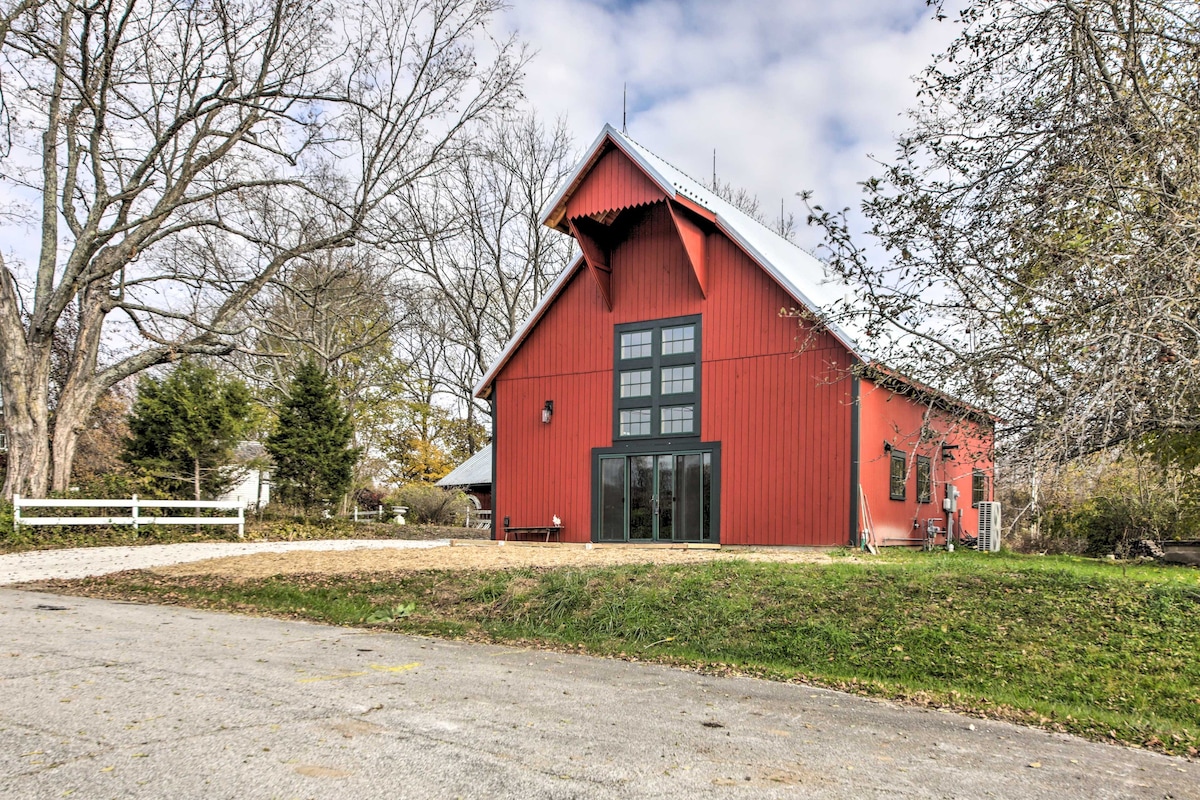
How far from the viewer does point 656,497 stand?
16.9m

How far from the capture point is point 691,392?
16797 millimetres

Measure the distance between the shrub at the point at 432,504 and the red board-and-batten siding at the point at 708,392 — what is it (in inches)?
465

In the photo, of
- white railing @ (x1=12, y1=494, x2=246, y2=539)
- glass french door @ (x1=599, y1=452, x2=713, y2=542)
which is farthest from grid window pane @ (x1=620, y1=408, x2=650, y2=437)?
white railing @ (x1=12, y1=494, x2=246, y2=539)

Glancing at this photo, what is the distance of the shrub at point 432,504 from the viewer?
30.0m

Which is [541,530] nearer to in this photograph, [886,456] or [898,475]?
[886,456]

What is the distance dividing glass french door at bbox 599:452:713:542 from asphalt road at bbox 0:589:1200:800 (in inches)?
392

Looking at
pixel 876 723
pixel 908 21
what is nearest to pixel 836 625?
pixel 876 723

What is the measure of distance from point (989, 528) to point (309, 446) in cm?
1598

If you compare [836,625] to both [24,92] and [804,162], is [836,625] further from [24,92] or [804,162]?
[24,92]

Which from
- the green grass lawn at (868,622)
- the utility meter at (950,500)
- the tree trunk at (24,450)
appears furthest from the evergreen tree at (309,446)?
the utility meter at (950,500)

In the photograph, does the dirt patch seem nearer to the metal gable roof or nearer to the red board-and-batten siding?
the red board-and-batten siding

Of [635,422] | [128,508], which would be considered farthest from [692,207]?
[128,508]

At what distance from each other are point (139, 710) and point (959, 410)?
7506mm

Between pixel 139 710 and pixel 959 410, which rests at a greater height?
pixel 959 410
